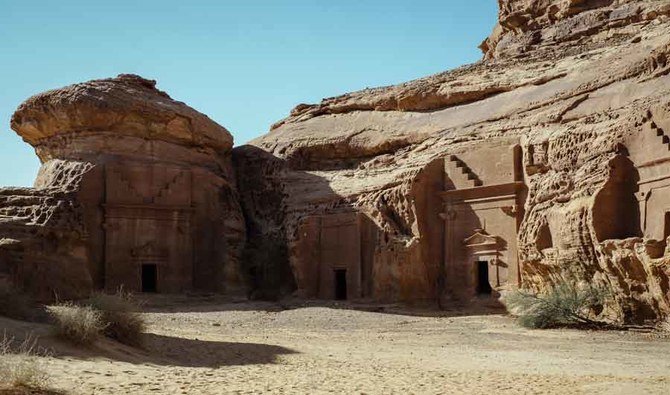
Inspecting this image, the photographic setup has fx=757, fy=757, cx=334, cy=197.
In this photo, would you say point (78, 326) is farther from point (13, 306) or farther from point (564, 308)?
point (564, 308)

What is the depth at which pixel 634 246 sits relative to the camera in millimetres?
19500

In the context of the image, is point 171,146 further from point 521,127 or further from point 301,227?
point 521,127

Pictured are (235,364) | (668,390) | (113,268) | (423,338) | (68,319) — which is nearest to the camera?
(668,390)

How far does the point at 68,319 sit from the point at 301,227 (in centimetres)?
1842

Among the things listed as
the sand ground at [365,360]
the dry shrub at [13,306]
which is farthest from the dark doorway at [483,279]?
the dry shrub at [13,306]

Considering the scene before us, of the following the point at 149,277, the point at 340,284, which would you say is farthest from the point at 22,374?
the point at 149,277

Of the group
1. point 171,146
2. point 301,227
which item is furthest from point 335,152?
point 171,146

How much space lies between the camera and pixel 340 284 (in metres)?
29.9

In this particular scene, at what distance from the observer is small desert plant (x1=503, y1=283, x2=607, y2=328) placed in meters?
20.5

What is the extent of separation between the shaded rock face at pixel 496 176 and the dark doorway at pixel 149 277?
4837mm

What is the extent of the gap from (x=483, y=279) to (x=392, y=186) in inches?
195

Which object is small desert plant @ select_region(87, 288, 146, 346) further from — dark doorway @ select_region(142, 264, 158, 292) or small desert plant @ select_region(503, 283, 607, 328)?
dark doorway @ select_region(142, 264, 158, 292)

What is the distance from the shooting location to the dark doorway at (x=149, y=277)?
30312mm

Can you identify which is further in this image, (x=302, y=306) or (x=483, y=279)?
(x=302, y=306)
